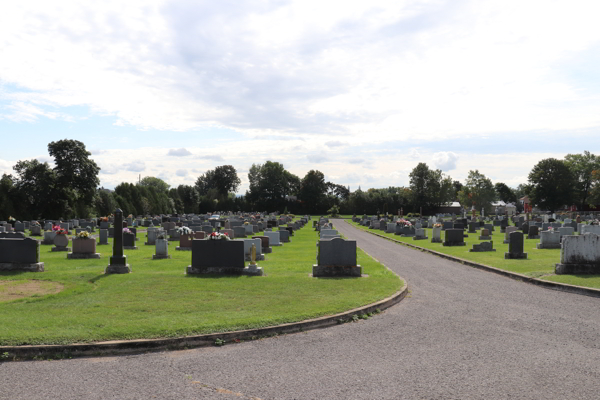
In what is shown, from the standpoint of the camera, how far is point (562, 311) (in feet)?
31.6

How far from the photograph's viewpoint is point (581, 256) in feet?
45.5

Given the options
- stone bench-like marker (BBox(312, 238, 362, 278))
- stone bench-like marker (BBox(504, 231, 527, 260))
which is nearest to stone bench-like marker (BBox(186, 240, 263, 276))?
stone bench-like marker (BBox(312, 238, 362, 278))

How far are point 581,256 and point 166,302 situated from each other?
39.9ft

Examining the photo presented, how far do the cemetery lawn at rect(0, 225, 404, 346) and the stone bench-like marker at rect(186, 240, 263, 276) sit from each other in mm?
559

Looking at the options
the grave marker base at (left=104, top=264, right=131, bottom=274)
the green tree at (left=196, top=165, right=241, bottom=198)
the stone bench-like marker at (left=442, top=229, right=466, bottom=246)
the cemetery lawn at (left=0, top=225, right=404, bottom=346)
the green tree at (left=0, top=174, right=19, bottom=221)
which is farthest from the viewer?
the green tree at (left=196, top=165, right=241, bottom=198)

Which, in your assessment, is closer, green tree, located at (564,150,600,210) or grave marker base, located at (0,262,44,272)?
grave marker base, located at (0,262,44,272)

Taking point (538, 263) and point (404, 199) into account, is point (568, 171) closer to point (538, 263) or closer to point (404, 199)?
point (404, 199)

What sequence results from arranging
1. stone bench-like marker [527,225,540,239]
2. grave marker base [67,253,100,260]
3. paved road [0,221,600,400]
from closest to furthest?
paved road [0,221,600,400], grave marker base [67,253,100,260], stone bench-like marker [527,225,540,239]

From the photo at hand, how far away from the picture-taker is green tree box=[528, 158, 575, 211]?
291 ft

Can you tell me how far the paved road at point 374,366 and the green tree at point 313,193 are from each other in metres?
105

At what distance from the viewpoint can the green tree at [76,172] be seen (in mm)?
53562

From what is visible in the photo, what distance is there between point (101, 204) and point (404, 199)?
236 ft

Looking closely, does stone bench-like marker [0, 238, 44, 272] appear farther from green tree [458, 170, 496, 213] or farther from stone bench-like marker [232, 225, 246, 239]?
green tree [458, 170, 496, 213]

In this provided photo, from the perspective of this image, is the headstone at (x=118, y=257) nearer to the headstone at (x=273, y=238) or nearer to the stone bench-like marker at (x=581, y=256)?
the headstone at (x=273, y=238)
